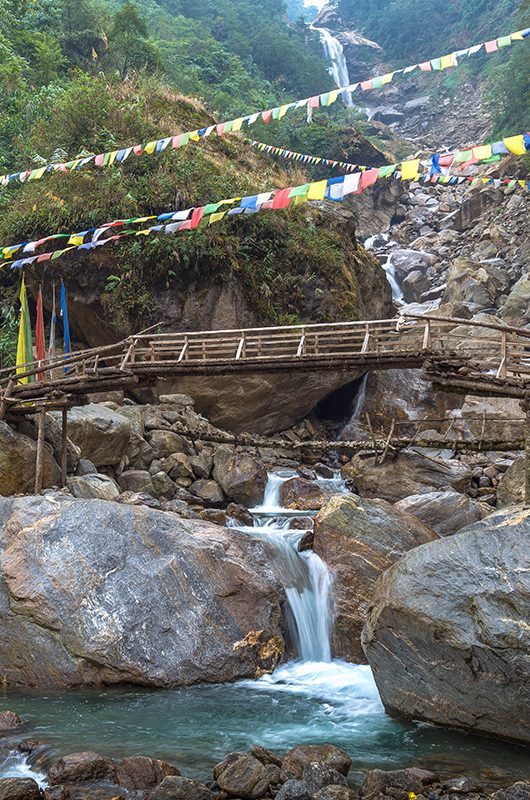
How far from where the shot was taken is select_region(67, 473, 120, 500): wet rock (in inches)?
552

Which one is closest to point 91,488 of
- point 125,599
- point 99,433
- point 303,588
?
point 99,433

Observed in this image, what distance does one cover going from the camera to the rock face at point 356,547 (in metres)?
10.8

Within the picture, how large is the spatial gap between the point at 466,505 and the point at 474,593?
625 cm

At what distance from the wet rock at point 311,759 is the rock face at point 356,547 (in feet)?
12.8

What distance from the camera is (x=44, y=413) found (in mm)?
14055

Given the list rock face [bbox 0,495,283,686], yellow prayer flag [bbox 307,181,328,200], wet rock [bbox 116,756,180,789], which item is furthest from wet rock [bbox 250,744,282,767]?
yellow prayer flag [bbox 307,181,328,200]

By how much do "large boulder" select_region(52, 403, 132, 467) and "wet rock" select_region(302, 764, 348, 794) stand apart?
35.8 ft

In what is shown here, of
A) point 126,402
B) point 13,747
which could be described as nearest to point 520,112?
point 126,402

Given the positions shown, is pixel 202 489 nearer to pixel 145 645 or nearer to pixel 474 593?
pixel 145 645

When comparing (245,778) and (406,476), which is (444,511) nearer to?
(406,476)

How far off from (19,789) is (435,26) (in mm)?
85265

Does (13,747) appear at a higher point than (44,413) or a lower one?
lower

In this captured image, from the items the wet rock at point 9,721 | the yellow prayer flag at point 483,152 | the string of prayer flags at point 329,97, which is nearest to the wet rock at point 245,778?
the wet rock at point 9,721

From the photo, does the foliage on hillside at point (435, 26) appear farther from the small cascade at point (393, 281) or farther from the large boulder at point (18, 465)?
the large boulder at point (18, 465)
